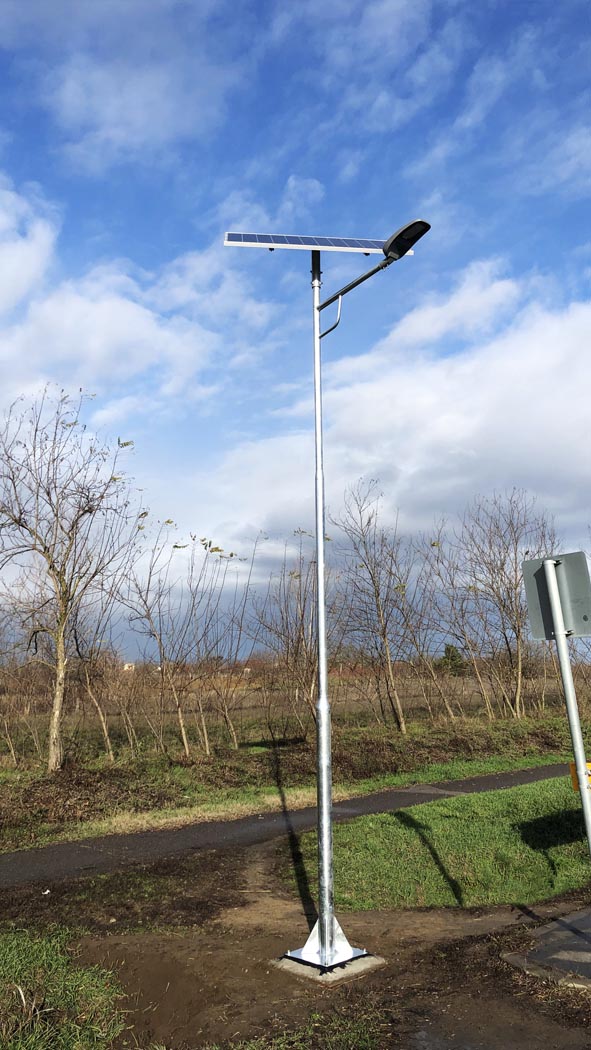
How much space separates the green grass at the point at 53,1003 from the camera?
4.36m

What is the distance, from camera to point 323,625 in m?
6.26

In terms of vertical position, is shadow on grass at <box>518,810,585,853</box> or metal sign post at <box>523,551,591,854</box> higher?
metal sign post at <box>523,551,591,854</box>

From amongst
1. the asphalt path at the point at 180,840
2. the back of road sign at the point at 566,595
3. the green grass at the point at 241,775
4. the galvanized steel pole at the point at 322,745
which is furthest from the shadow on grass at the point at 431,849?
the back of road sign at the point at 566,595

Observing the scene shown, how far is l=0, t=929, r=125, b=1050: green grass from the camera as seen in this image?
436cm

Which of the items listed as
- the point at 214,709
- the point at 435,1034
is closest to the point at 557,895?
the point at 435,1034

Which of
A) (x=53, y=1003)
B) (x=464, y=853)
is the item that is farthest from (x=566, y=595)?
(x=464, y=853)

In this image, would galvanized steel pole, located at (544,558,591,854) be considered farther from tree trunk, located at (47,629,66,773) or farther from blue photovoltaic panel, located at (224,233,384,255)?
tree trunk, located at (47,629,66,773)

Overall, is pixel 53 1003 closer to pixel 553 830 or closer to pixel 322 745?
pixel 322 745

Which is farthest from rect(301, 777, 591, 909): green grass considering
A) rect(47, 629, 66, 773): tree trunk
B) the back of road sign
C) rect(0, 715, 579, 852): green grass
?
rect(47, 629, 66, 773): tree trunk

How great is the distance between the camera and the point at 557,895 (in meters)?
7.66

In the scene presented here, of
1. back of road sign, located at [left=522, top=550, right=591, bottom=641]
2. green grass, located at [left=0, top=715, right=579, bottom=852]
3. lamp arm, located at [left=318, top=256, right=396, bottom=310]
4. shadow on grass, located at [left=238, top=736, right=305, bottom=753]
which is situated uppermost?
lamp arm, located at [left=318, top=256, right=396, bottom=310]

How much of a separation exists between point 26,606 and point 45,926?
8795 mm

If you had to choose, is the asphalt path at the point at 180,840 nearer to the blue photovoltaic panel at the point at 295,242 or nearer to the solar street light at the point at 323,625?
the solar street light at the point at 323,625

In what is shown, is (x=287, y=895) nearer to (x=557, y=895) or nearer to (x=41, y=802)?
(x=557, y=895)
